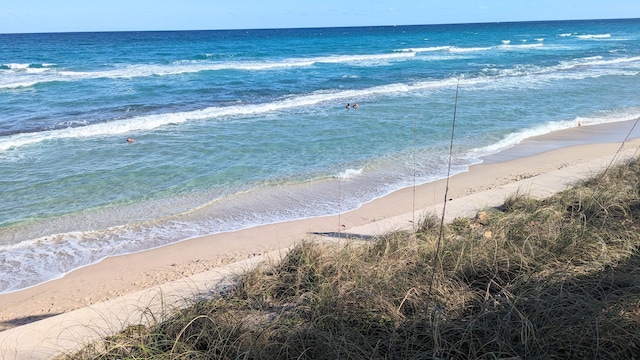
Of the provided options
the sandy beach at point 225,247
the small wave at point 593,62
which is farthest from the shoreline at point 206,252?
the small wave at point 593,62

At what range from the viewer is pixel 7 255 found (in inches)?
265

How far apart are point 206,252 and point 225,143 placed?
6418 millimetres

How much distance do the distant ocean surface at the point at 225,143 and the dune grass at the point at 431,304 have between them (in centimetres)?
202

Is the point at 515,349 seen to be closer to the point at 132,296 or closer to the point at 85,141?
the point at 132,296

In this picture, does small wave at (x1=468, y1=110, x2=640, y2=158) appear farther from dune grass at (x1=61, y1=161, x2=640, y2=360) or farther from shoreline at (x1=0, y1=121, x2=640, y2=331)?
dune grass at (x1=61, y1=161, x2=640, y2=360)

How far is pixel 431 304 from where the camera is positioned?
3.70m

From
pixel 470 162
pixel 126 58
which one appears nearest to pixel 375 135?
pixel 470 162

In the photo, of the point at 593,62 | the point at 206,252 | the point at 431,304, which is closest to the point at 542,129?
the point at 206,252

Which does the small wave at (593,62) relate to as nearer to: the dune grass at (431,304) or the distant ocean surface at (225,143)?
the distant ocean surface at (225,143)

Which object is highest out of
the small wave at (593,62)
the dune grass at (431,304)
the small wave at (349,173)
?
the small wave at (593,62)

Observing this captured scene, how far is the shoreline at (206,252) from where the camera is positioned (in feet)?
18.4

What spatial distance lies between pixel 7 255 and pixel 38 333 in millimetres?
2994

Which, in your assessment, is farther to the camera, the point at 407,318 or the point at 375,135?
the point at 375,135

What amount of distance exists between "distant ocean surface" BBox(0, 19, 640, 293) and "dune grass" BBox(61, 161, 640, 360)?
6.64ft
